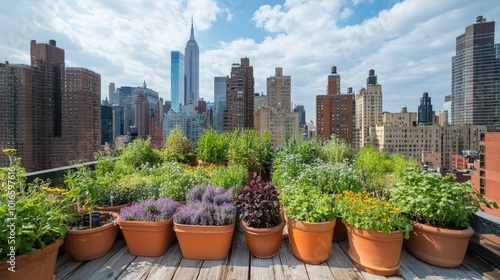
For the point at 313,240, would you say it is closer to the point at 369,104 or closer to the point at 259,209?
the point at 259,209

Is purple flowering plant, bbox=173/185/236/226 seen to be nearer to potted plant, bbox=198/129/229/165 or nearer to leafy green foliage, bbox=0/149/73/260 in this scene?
leafy green foliage, bbox=0/149/73/260

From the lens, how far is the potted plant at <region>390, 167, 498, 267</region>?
6.35 ft

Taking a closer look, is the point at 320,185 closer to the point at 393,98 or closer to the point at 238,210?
the point at 238,210

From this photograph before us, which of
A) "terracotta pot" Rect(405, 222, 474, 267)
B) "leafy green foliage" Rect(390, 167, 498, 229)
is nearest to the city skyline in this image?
"leafy green foliage" Rect(390, 167, 498, 229)

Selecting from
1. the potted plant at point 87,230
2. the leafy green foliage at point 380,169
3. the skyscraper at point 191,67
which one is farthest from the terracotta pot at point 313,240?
the skyscraper at point 191,67

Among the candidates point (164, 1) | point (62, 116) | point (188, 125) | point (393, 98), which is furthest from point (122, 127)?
point (393, 98)

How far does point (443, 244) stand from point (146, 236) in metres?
2.78

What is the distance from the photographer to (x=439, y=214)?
6.53 feet

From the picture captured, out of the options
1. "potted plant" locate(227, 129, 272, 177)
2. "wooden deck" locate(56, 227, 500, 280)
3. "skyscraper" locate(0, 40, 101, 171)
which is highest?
"skyscraper" locate(0, 40, 101, 171)

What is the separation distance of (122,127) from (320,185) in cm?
3144

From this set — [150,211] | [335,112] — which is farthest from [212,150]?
[335,112]

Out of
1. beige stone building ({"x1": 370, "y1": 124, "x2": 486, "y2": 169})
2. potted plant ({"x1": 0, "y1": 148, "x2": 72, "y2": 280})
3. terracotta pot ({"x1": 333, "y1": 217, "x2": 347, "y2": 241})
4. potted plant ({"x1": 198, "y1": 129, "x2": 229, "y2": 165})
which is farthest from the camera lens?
beige stone building ({"x1": 370, "y1": 124, "x2": 486, "y2": 169})

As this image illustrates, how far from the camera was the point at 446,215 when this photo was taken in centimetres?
201

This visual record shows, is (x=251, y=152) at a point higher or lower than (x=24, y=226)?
higher
